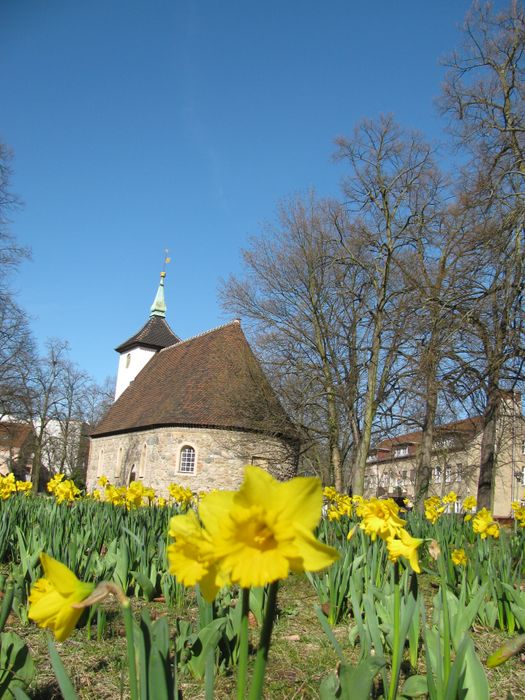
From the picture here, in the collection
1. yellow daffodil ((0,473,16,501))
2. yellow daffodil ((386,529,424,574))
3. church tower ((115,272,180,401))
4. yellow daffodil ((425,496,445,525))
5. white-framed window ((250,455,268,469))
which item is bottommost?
yellow daffodil ((0,473,16,501))

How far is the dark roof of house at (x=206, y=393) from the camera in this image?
23.4 meters

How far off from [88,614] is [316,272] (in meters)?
19.5

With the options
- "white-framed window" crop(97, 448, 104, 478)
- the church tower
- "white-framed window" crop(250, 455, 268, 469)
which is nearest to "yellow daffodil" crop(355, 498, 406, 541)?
"white-framed window" crop(250, 455, 268, 469)

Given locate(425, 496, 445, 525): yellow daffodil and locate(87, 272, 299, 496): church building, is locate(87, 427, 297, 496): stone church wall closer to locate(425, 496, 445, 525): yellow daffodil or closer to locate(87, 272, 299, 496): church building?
locate(87, 272, 299, 496): church building

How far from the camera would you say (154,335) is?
38.5 metres

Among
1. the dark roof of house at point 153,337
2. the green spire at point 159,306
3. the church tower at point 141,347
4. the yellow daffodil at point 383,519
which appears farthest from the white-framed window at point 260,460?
the yellow daffodil at point 383,519

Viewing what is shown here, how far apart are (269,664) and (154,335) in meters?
36.5

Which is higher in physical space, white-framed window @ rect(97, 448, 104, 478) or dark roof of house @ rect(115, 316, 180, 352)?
dark roof of house @ rect(115, 316, 180, 352)

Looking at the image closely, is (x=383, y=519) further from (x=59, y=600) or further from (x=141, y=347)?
(x=141, y=347)

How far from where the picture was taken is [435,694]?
186cm

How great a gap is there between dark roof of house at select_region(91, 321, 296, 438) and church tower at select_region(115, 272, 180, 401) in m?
3.64

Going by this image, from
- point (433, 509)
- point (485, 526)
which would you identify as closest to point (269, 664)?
point (485, 526)

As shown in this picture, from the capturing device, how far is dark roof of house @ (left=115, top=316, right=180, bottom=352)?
37.7 m

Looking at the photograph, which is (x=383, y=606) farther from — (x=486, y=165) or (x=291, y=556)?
(x=486, y=165)
